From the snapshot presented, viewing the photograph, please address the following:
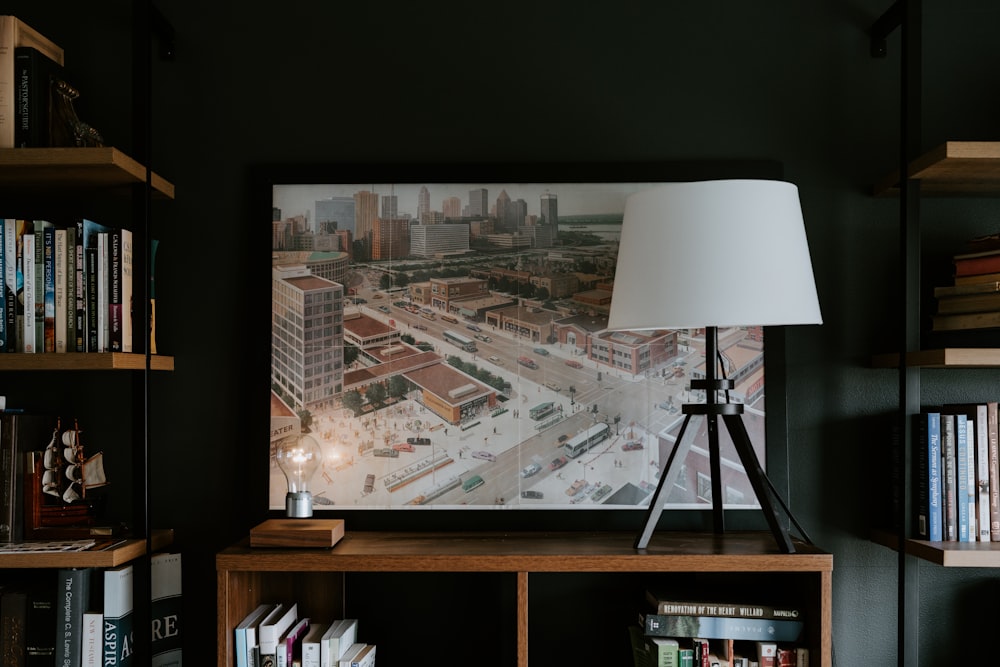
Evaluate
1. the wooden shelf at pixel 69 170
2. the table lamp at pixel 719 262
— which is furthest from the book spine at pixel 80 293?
the table lamp at pixel 719 262

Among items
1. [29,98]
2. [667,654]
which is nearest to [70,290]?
[29,98]

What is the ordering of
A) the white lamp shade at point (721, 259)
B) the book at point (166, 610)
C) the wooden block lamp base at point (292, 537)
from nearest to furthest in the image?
the white lamp shade at point (721, 259) < the wooden block lamp base at point (292, 537) < the book at point (166, 610)

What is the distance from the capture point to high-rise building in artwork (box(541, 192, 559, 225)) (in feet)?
6.37

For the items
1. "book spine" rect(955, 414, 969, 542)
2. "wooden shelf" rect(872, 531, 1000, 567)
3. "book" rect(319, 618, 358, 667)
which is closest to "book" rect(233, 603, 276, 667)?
"book" rect(319, 618, 358, 667)

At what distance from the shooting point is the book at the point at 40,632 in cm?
169

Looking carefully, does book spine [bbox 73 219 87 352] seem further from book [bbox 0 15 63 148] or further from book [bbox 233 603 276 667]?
book [bbox 233 603 276 667]

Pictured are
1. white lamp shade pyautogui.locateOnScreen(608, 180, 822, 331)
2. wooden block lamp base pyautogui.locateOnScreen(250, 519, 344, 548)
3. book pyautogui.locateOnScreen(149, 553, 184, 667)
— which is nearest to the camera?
white lamp shade pyautogui.locateOnScreen(608, 180, 822, 331)

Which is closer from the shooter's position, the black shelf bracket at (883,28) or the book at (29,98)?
the book at (29,98)

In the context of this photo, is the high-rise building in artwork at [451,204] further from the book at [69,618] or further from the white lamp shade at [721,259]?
the book at [69,618]

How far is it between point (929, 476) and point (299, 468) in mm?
1442

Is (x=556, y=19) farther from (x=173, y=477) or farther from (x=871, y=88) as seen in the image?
(x=173, y=477)

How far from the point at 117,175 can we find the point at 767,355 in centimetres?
160

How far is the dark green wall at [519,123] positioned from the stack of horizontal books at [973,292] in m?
0.14

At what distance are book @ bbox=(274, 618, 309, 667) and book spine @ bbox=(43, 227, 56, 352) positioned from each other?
821 millimetres
